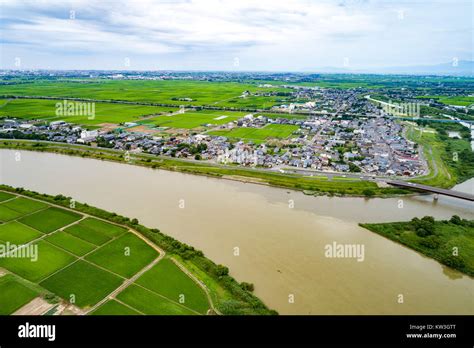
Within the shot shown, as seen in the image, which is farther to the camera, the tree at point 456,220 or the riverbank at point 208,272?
the tree at point 456,220

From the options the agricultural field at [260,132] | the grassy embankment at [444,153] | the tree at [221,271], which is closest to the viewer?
the tree at [221,271]

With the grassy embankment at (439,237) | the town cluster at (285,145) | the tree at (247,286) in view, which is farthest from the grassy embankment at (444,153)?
the tree at (247,286)

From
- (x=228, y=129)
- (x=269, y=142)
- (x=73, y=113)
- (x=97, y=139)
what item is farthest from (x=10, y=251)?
(x=73, y=113)

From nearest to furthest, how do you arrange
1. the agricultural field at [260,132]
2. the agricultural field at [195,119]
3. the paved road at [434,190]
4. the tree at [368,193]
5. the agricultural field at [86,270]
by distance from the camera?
the agricultural field at [86,270] < the paved road at [434,190] < the tree at [368,193] < the agricultural field at [260,132] < the agricultural field at [195,119]

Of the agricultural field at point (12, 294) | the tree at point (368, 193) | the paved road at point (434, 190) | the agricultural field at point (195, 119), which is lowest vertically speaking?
the agricultural field at point (12, 294)

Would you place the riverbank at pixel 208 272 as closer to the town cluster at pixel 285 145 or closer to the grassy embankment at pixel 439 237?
the grassy embankment at pixel 439 237

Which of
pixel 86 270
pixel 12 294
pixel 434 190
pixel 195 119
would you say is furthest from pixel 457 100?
pixel 12 294
